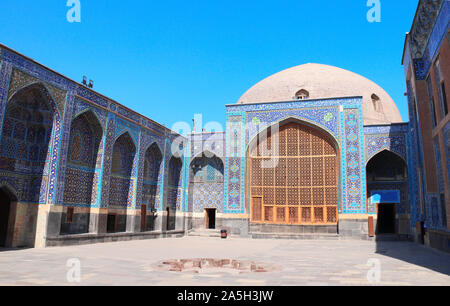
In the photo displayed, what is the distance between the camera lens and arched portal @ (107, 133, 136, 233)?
1481cm

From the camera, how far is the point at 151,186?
58.1ft

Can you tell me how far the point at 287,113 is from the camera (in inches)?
736

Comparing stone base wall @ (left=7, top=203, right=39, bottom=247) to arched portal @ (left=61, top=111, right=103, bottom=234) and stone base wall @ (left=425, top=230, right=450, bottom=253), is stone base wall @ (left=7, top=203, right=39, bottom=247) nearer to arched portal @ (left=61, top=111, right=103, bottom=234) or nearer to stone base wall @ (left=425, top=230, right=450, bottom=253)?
arched portal @ (left=61, top=111, right=103, bottom=234)

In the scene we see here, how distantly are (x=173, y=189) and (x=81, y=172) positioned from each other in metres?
7.09

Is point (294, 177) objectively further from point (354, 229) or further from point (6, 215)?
point (6, 215)

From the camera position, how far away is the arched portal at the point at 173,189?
1916cm

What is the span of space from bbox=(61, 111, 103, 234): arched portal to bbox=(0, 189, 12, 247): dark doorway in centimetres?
168

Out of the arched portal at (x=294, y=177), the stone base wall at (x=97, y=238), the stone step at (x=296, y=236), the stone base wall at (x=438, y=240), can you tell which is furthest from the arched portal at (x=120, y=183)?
the stone base wall at (x=438, y=240)

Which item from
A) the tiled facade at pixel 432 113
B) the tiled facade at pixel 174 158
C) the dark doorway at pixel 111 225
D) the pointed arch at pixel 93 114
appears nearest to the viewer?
→ the tiled facade at pixel 432 113

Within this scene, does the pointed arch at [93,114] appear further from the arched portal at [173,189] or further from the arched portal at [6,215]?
the arched portal at [173,189]

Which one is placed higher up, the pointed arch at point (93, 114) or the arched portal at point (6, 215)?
the pointed arch at point (93, 114)

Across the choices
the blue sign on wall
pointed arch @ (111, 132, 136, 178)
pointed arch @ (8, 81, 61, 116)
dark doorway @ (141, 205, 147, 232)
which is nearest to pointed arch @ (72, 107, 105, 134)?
pointed arch @ (8, 81, 61, 116)

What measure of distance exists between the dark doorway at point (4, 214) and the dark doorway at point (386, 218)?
1739cm

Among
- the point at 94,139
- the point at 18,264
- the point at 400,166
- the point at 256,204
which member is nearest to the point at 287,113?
the point at 256,204
